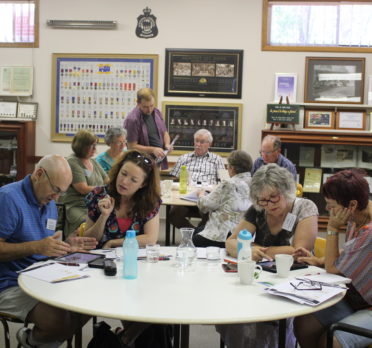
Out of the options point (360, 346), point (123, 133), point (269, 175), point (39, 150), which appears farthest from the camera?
point (39, 150)

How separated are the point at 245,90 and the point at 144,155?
159 inches

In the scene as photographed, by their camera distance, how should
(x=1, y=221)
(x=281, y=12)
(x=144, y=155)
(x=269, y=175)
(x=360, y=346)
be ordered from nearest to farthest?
1. (x=360, y=346)
2. (x=1, y=221)
3. (x=269, y=175)
4. (x=144, y=155)
5. (x=281, y=12)

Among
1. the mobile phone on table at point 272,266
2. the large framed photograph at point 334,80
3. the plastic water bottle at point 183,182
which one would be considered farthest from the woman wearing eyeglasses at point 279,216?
the large framed photograph at point 334,80

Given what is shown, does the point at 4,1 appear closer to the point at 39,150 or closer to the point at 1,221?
the point at 39,150

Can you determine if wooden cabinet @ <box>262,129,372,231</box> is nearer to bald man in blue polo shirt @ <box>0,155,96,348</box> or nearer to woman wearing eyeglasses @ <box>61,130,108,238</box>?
woman wearing eyeglasses @ <box>61,130,108,238</box>

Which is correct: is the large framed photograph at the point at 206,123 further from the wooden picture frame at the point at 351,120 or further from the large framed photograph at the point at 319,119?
the wooden picture frame at the point at 351,120

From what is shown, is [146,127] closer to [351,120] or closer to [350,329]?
[351,120]

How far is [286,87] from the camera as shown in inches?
258

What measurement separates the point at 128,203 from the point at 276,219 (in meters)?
0.84

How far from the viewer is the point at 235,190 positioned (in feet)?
13.0

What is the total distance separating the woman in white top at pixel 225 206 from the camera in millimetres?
3934

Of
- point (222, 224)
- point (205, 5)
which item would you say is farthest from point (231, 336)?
point (205, 5)

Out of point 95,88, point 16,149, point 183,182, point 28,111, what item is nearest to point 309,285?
point 183,182

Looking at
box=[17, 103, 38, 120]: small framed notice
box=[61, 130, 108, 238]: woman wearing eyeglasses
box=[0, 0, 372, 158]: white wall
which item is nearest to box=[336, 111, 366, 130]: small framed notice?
box=[0, 0, 372, 158]: white wall
